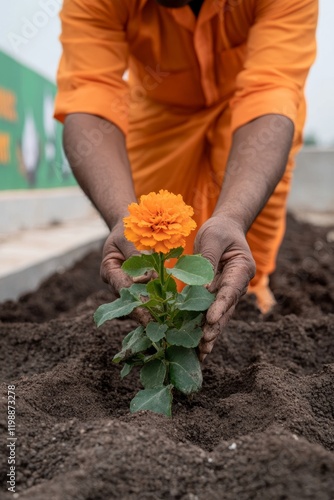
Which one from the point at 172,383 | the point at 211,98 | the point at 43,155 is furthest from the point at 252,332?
the point at 43,155

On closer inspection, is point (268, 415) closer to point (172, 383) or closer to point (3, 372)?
point (172, 383)

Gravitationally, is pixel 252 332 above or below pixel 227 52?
below

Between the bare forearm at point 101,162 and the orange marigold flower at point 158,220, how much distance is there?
0.57m

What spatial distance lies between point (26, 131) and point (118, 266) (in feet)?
20.5

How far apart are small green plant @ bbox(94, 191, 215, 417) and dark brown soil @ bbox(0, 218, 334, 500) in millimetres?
87

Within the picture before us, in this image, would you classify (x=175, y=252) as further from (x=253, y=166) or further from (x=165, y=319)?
(x=253, y=166)

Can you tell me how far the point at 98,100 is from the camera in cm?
248

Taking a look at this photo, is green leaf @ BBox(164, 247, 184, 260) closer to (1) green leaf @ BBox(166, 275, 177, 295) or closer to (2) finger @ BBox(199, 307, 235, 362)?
(1) green leaf @ BBox(166, 275, 177, 295)

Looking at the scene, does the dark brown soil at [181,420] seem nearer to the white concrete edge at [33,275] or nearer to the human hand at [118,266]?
the human hand at [118,266]

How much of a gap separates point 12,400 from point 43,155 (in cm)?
748

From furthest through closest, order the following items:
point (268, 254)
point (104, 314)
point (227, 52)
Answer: point (268, 254), point (227, 52), point (104, 314)

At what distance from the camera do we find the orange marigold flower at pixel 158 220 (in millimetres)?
1501

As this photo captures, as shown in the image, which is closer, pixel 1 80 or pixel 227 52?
pixel 227 52

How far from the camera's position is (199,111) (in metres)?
3.29
